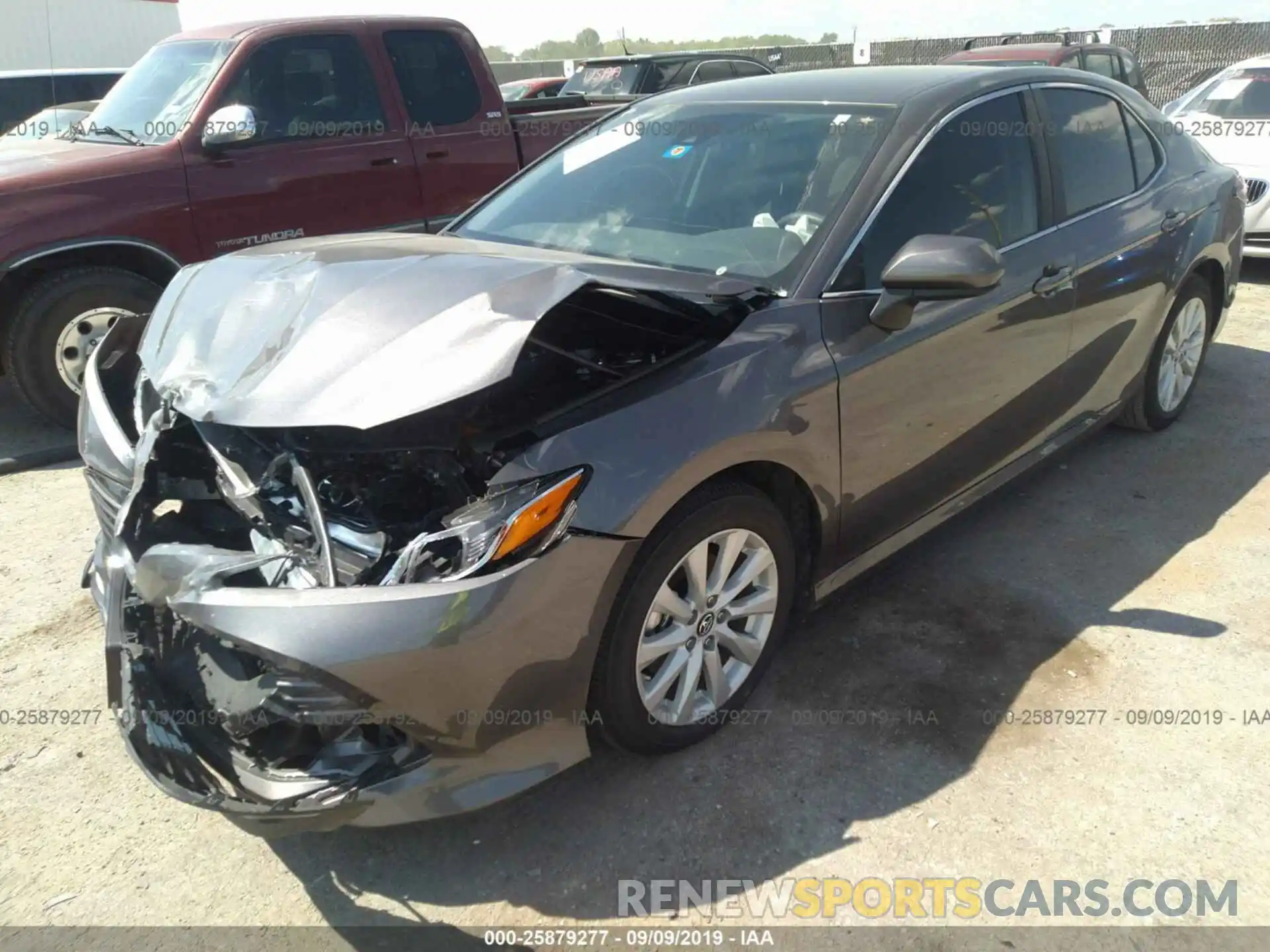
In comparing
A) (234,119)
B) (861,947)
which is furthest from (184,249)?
(861,947)

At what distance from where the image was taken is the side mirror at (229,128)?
5344mm

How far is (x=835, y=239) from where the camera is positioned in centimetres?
288

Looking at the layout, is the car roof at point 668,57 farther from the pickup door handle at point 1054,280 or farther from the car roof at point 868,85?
the pickup door handle at point 1054,280

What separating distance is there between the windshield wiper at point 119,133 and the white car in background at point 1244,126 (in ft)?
22.7

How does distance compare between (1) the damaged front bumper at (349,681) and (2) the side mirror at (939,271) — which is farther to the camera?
(2) the side mirror at (939,271)

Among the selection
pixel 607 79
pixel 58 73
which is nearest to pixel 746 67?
pixel 607 79

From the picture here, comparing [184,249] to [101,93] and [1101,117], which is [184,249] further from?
[101,93]

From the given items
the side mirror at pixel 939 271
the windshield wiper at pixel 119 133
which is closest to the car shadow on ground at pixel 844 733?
the side mirror at pixel 939 271

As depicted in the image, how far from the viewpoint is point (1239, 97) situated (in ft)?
28.2

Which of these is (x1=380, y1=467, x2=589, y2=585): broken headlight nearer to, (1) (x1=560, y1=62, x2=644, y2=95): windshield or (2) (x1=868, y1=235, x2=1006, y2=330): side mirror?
(2) (x1=868, y1=235, x2=1006, y2=330): side mirror

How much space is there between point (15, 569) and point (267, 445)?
2.05 meters

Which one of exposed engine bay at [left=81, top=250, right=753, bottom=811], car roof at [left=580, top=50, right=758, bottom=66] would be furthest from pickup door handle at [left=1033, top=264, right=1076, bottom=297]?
car roof at [left=580, top=50, right=758, bottom=66]

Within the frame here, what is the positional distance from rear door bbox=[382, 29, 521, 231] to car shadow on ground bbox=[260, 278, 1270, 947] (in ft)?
12.9

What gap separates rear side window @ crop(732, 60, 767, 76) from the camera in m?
11.4
